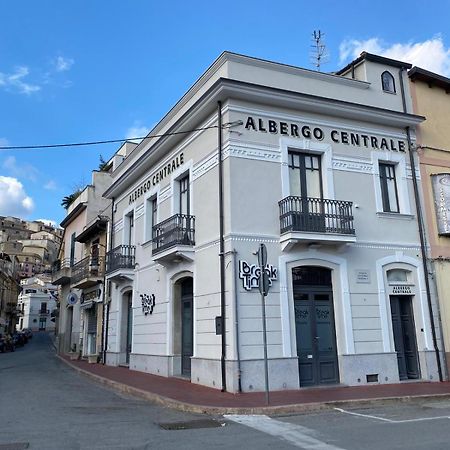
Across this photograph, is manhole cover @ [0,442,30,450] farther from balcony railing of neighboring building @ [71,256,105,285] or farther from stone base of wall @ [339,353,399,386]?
balcony railing of neighboring building @ [71,256,105,285]

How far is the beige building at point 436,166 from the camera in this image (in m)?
15.4

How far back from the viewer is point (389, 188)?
51.8ft

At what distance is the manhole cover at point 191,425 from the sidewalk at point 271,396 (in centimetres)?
75

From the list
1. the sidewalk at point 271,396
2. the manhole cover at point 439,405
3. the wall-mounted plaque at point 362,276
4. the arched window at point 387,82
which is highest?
the arched window at point 387,82

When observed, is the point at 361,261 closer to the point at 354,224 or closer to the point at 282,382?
the point at 354,224

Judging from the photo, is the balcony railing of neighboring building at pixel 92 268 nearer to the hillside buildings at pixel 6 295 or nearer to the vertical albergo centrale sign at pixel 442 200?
the vertical albergo centrale sign at pixel 442 200

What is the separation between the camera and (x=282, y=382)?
40.3 feet

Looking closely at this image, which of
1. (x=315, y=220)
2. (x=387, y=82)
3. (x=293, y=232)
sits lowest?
(x=293, y=232)

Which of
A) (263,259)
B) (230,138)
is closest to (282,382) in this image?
(263,259)

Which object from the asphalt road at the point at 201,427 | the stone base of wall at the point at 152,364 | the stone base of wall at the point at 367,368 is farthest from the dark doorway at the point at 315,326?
the stone base of wall at the point at 152,364

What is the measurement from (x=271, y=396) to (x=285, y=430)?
3056 millimetres

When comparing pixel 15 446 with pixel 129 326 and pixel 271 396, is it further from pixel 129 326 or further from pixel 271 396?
pixel 129 326

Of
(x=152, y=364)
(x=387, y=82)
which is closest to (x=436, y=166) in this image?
(x=387, y=82)

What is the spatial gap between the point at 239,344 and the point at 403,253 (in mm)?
6282
